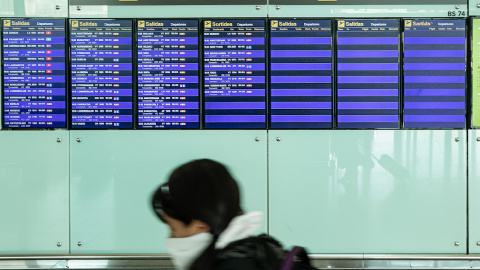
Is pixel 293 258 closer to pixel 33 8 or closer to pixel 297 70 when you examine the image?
pixel 297 70

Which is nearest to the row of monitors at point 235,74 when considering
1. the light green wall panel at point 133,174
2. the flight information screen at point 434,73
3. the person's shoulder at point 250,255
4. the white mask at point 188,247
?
the flight information screen at point 434,73

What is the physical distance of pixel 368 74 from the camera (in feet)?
13.8

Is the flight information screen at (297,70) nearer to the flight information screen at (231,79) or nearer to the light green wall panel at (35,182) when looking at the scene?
the flight information screen at (231,79)

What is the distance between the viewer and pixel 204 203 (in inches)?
57.5

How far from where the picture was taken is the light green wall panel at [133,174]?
4.23m

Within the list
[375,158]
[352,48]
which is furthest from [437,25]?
[375,158]

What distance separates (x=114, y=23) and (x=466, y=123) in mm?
3043

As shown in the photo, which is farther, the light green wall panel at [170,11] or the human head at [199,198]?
the light green wall panel at [170,11]

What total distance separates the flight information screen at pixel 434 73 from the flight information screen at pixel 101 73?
233 centimetres

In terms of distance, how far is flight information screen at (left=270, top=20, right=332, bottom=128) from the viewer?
4.22m

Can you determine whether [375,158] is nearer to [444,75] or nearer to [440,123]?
[440,123]

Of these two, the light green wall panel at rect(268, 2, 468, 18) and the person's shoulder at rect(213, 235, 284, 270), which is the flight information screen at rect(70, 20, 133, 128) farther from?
the person's shoulder at rect(213, 235, 284, 270)

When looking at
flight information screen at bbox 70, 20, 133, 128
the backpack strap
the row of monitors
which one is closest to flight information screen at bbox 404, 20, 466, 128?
the row of monitors

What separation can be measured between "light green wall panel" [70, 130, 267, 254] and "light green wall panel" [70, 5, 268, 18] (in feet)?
3.19
